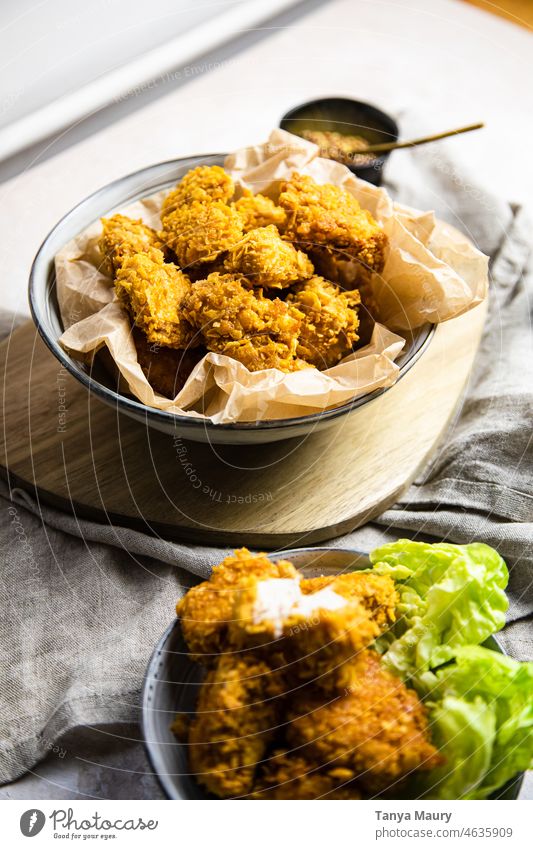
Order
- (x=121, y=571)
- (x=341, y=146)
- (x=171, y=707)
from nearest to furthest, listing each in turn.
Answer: (x=171, y=707), (x=121, y=571), (x=341, y=146)

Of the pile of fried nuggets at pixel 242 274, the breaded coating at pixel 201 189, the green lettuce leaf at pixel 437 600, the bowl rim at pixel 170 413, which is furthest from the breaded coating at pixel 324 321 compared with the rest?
the green lettuce leaf at pixel 437 600

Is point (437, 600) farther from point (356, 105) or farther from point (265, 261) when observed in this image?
point (356, 105)

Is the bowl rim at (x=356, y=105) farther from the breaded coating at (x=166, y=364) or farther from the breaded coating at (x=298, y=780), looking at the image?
the breaded coating at (x=298, y=780)

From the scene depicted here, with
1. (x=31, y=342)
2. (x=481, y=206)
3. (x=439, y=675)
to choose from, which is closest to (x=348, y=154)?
(x=481, y=206)

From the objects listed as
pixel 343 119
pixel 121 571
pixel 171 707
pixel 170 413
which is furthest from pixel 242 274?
pixel 343 119

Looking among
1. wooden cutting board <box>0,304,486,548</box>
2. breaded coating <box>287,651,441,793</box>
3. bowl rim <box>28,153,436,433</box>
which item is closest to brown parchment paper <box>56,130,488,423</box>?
bowl rim <box>28,153,436,433</box>
